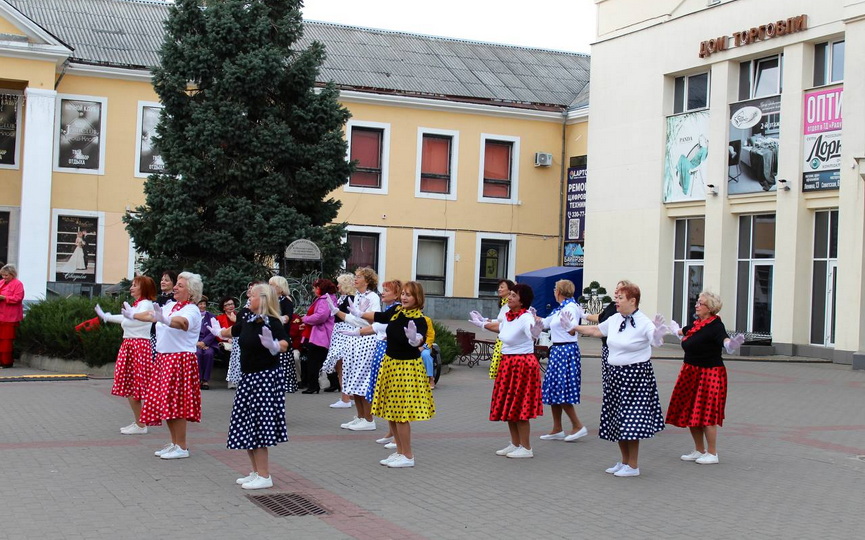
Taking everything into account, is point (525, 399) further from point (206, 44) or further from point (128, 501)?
point (206, 44)

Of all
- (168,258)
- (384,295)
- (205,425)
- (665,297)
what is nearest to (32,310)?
(168,258)

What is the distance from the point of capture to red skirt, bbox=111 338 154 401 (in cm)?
1089

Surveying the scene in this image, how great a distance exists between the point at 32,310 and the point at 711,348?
1250cm

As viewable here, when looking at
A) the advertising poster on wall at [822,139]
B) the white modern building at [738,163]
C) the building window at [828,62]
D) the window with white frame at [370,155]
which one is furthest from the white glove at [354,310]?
the window with white frame at [370,155]

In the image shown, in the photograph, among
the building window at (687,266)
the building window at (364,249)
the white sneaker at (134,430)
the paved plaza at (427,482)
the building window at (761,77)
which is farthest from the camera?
the building window at (364,249)

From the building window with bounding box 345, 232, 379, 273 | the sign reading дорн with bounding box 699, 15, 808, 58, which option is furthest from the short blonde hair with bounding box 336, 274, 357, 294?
the building window with bounding box 345, 232, 379, 273

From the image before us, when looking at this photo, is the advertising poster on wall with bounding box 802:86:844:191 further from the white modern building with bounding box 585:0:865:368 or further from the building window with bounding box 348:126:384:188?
the building window with bounding box 348:126:384:188

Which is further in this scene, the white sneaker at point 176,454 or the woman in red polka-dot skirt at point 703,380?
the woman in red polka-dot skirt at point 703,380

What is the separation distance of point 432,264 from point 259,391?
28.6m

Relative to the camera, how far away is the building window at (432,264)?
37000 mm

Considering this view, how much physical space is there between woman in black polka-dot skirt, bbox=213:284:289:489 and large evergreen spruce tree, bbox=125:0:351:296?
36.0 feet

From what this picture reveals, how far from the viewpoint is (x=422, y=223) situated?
120 ft

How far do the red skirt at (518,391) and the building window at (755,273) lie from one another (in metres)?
18.1

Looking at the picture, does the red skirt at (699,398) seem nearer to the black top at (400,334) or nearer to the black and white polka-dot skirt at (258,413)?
the black top at (400,334)
